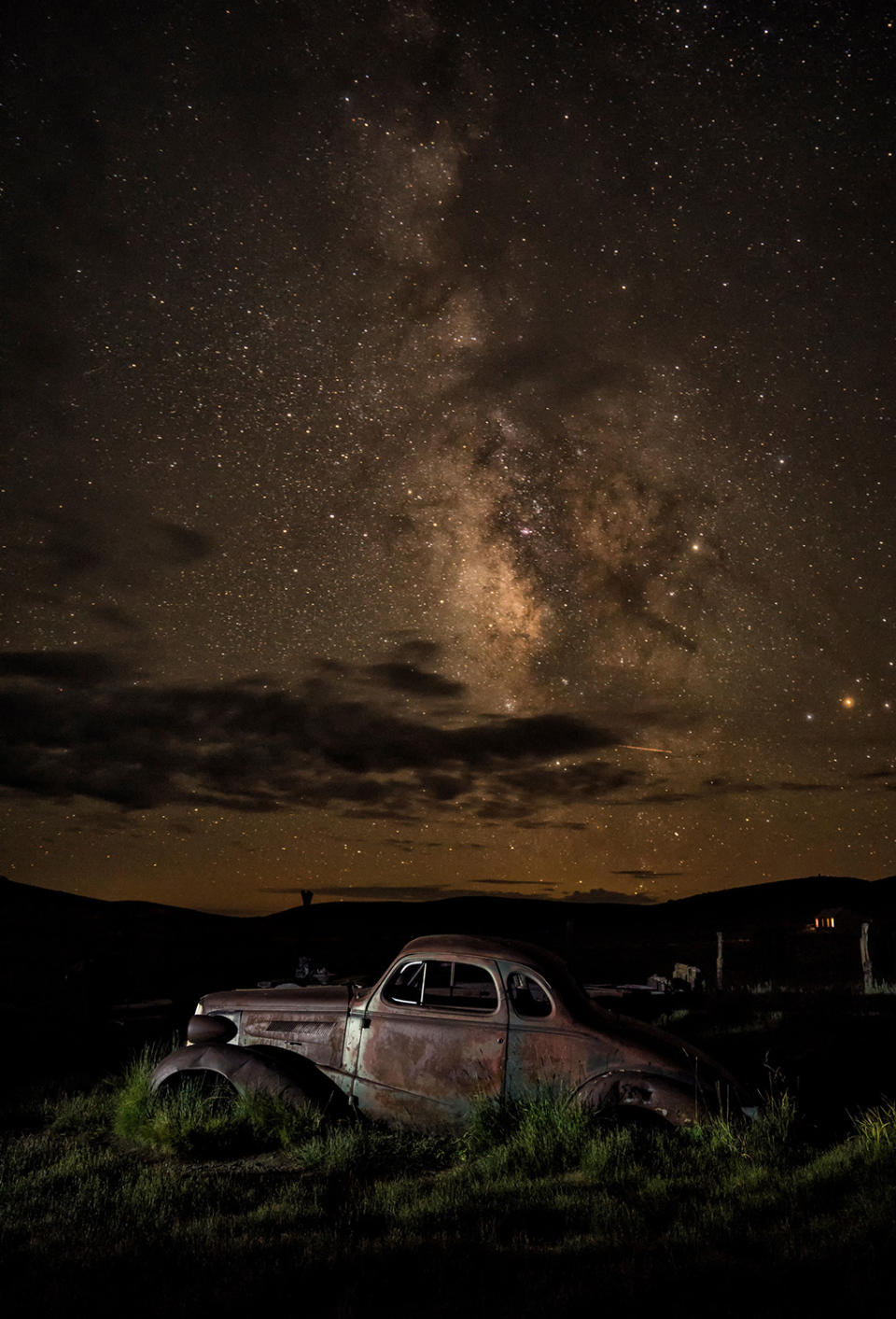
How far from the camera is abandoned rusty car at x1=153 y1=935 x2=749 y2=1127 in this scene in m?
6.59

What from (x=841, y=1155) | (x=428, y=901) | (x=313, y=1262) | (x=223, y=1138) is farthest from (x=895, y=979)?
(x=428, y=901)

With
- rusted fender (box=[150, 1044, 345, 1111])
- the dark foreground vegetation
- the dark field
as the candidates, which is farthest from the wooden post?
rusted fender (box=[150, 1044, 345, 1111])

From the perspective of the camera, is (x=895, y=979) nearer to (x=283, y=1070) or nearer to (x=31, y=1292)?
(x=283, y=1070)

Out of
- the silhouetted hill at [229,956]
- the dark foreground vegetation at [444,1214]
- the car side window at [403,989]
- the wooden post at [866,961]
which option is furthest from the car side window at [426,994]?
the wooden post at [866,961]

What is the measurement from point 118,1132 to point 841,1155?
553cm

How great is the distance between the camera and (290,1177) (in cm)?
629

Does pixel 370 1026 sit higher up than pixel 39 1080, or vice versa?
pixel 370 1026

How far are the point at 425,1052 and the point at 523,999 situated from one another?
86cm

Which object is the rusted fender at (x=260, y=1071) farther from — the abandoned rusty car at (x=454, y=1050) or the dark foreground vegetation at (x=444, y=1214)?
the dark foreground vegetation at (x=444, y=1214)

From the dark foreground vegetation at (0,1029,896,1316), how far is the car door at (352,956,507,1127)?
0.18 metres

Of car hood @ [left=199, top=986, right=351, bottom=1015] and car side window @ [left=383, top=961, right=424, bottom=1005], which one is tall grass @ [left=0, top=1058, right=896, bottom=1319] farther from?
car side window @ [left=383, top=961, right=424, bottom=1005]

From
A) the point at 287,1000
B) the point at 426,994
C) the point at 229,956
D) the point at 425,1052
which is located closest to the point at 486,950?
the point at 426,994

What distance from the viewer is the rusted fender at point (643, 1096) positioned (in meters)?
6.43

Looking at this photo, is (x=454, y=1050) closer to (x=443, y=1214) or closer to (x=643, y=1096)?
(x=643, y=1096)
